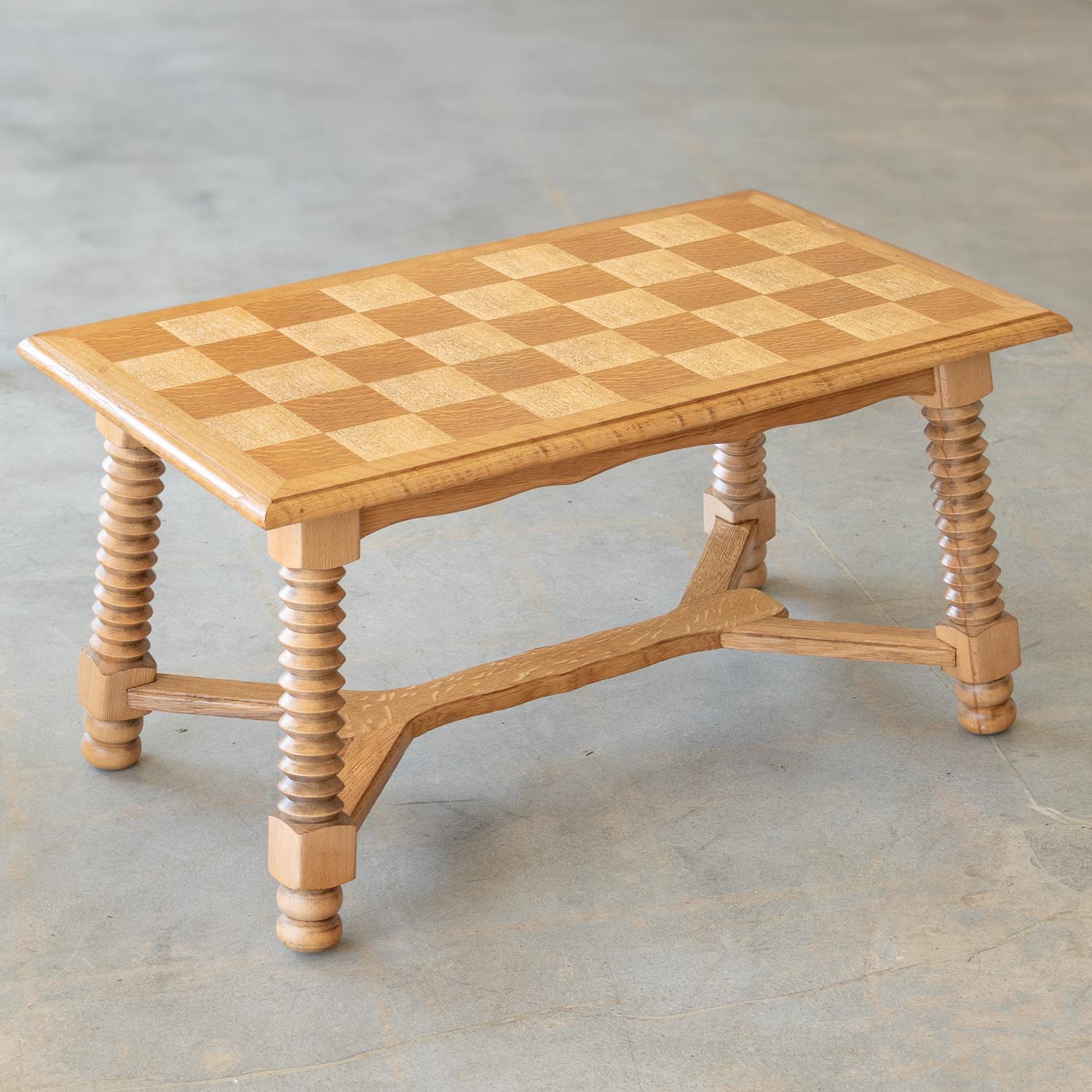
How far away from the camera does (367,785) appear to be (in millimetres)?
2576

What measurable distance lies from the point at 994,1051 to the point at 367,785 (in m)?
0.96

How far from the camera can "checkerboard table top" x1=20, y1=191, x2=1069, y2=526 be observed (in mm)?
2262

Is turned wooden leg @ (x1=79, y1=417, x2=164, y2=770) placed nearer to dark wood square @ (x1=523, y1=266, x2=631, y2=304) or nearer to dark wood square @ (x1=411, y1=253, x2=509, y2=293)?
dark wood square @ (x1=411, y1=253, x2=509, y2=293)

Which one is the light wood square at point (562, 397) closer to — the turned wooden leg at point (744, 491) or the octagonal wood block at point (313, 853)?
the octagonal wood block at point (313, 853)

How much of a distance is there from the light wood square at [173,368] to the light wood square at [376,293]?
0.29m

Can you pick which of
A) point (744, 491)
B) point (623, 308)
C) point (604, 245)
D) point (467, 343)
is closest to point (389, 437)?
point (467, 343)

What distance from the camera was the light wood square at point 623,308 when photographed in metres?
2.64

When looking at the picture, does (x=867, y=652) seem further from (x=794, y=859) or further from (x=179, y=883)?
(x=179, y=883)

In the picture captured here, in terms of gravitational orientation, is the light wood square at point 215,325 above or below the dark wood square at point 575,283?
below

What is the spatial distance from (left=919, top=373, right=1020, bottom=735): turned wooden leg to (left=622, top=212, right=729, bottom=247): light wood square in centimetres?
53

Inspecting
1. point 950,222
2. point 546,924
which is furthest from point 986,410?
point 546,924

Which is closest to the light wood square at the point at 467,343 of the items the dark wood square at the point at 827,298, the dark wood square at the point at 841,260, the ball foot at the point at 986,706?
the dark wood square at the point at 827,298

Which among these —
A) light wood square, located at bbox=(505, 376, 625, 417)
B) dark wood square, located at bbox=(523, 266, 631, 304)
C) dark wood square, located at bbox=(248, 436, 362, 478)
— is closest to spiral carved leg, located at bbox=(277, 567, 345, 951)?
dark wood square, located at bbox=(248, 436, 362, 478)

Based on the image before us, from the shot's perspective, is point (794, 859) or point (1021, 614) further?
point (1021, 614)
